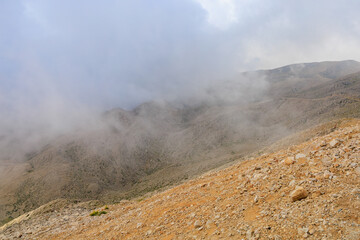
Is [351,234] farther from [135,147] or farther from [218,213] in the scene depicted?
[135,147]

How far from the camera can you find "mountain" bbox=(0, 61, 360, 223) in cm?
8638

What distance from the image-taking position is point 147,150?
139 meters

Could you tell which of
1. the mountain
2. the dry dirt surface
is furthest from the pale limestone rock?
the mountain

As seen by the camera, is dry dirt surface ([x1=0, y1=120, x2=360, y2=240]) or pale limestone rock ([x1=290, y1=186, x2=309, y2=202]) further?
pale limestone rock ([x1=290, y1=186, x2=309, y2=202])

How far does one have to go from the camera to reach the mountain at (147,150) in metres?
86.4

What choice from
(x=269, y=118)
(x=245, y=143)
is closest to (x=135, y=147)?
A: (x=245, y=143)

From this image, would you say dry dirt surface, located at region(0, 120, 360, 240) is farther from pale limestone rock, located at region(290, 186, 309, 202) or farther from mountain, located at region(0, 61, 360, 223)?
mountain, located at region(0, 61, 360, 223)

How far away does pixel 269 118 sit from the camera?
133m

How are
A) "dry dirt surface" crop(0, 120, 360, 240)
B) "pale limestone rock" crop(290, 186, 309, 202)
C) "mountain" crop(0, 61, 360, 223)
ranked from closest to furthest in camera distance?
"dry dirt surface" crop(0, 120, 360, 240) → "pale limestone rock" crop(290, 186, 309, 202) → "mountain" crop(0, 61, 360, 223)

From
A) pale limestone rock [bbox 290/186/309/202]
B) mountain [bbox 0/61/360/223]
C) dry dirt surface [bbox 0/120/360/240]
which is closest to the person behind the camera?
dry dirt surface [bbox 0/120/360/240]

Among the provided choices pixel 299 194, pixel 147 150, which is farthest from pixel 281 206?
pixel 147 150

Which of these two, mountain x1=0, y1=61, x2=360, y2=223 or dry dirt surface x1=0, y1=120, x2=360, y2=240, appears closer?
dry dirt surface x1=0, y1=120, x2=360, y2=240

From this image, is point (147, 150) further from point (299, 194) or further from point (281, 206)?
point (299, 194)

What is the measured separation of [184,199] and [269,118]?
440 feet
